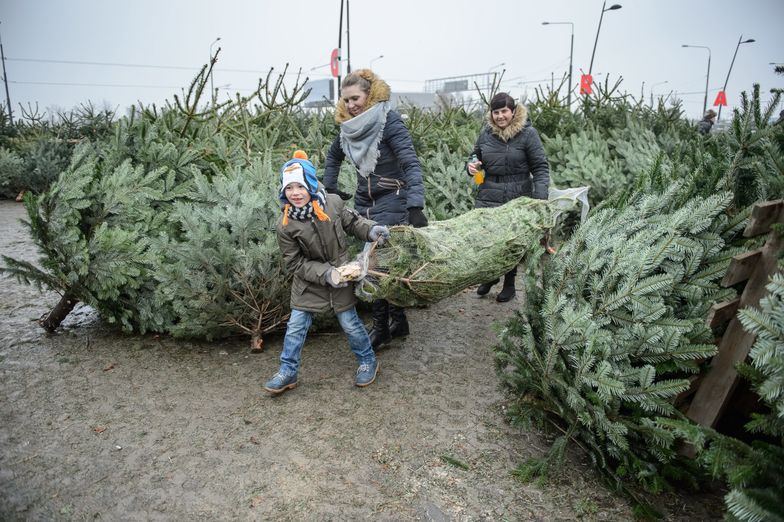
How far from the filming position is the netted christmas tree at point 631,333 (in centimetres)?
243

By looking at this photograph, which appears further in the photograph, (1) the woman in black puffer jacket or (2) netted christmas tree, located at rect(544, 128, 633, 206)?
(2) netted christmas tree, located at rect(544, 128, 633, 206)

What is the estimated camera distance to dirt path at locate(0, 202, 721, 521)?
260 cm

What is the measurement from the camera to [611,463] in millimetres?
2719

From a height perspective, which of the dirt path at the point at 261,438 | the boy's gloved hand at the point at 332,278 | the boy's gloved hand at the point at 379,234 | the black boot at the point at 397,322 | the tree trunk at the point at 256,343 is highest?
the boy's gloved hand at the point at 379,234

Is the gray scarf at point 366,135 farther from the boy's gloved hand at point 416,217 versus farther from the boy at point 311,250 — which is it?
the boy at point 311,250

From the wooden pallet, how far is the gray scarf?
96.4 inches

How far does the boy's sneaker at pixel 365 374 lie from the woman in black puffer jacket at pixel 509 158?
6.42ft

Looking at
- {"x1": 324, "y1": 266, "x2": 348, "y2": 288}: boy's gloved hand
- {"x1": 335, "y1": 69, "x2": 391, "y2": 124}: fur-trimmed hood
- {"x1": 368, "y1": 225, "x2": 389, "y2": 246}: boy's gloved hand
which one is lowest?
{"x1": 324, "y1": 266, "x2": 348, "y2": 288}: boy's gloved hand

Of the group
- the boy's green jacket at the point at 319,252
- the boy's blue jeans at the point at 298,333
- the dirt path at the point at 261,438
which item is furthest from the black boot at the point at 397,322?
the boy's green jacket at the point at 319,252

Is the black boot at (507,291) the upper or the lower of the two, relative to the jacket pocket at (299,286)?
lower

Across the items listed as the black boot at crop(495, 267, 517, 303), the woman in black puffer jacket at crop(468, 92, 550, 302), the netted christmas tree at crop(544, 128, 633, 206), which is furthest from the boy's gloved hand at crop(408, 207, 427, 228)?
the netted christmas tree at crop(544, 128, 633, 206)

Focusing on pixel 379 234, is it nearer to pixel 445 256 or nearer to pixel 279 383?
pixel 445 256

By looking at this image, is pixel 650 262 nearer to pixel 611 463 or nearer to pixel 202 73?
pixel 611 463

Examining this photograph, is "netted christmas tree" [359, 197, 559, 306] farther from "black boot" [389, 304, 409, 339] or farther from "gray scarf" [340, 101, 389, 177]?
"black boot" [389, 304, 409, 339]
